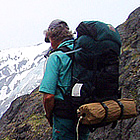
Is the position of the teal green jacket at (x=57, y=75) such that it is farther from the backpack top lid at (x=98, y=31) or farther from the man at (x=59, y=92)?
the backpack top lid at (x=98, y=31)

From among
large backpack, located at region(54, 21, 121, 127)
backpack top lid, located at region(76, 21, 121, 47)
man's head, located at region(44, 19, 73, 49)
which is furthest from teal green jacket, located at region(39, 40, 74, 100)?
backpack top lid, located at region(76, 21, 121, 47)

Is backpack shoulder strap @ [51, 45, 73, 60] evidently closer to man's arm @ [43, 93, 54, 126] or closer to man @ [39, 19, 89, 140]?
man @ [39, 19, 89, 140]

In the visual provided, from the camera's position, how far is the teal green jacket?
3945 millimetres

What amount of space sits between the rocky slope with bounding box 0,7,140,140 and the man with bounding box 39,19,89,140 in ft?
8.67

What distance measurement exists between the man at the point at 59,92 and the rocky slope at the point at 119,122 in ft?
8.67

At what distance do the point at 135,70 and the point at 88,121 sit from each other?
5.41 metres

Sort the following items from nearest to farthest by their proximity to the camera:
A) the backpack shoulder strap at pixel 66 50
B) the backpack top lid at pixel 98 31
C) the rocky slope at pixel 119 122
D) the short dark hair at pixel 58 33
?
the backpack top lid at pixel 98 31 → the backpack shoulder strap at pixel 66 50 → the short dark hair at pixel 58 33 → the rocky slope at pixel 119 122

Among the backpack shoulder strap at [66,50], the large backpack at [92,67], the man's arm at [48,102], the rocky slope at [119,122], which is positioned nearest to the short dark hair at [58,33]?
the backpack shoulder strap at [66,50]

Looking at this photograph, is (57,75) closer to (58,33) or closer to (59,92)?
(59,92)

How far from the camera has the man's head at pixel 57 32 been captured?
427cm

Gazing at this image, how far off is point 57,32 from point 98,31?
34.6 inches

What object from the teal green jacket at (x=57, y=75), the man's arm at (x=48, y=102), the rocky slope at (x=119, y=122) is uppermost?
the teal green jacket at (x=57, y=75)

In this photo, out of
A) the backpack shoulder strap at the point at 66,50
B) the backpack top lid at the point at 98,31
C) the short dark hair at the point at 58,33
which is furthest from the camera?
the short dark hair at the point at 58,33

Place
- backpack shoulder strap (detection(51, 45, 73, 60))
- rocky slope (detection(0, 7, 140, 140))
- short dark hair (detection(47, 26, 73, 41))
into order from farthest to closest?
rocky slope (detection(0, 7, 140, 140))
short dark hair (detection(47, 26, 73, 41))
backpack shoulder strap (detection(51, 45, 73, 60))
